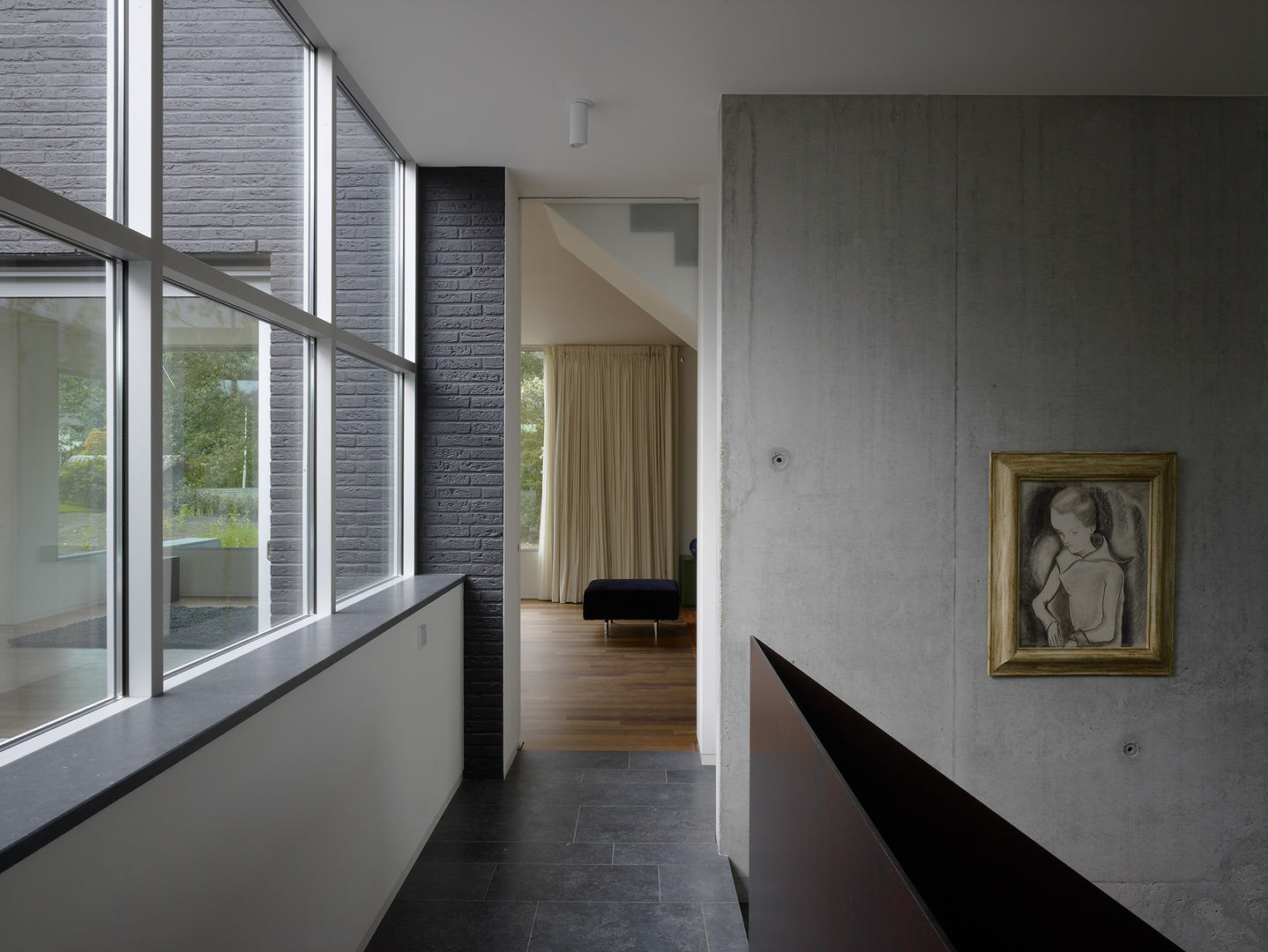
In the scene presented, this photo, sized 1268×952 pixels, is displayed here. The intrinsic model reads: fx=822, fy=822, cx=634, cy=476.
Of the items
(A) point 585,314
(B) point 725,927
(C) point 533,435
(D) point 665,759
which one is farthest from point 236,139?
(C) point 533,435

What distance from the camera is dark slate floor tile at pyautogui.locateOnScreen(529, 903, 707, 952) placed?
2.37 meters

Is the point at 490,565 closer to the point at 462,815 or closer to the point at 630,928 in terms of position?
the point at 462,815

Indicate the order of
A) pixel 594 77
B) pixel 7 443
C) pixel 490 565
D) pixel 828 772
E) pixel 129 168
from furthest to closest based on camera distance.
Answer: pixel 490 565 < pixel 594 77 < pixel 129 168 < pixel 7 443 < pixel 828 772

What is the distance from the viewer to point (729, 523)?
291 cm

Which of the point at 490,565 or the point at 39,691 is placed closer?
the point at 39,691

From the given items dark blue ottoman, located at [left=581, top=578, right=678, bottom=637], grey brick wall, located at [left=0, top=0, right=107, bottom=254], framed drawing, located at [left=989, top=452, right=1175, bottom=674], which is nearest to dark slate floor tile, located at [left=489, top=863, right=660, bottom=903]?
framed drawing, located at [left=989, top=452, right=1175, bottom=674]

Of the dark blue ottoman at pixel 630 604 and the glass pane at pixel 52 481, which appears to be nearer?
the glass pane at pixel 52 481

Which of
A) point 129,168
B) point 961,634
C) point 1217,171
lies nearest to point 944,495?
point 961,634

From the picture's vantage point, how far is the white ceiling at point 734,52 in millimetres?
2395

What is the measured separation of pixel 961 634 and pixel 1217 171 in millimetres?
1875

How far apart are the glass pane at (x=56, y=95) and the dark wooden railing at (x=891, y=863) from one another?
4.96 ft

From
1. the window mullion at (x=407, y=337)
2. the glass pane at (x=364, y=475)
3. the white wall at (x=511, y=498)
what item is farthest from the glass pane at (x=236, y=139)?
the white wall at (x=511, y=498)

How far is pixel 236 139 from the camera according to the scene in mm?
2072

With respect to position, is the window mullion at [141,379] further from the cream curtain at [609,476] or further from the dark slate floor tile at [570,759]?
the cream curtain at [609,476]
